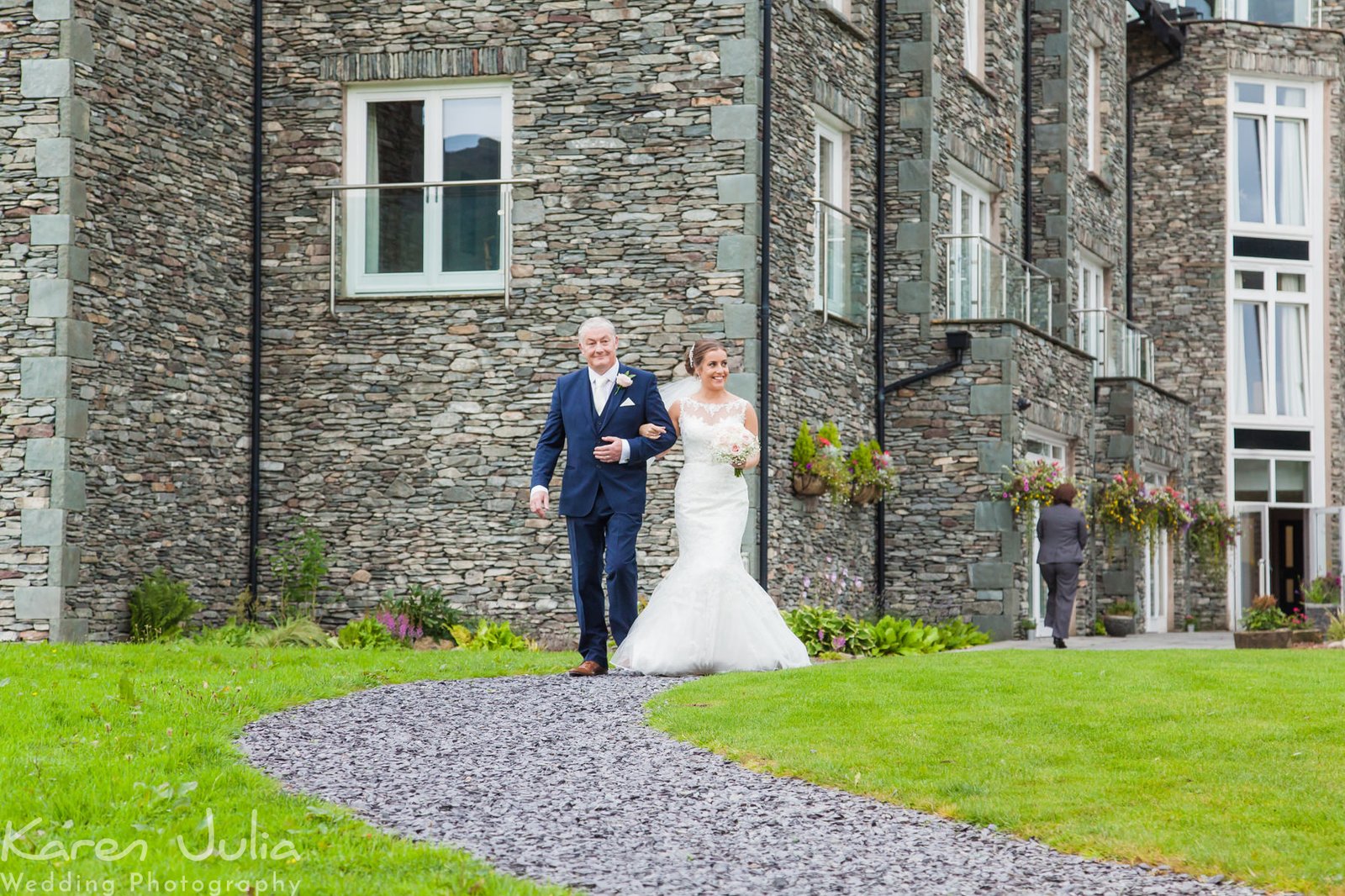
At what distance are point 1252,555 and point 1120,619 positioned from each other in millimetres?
7773

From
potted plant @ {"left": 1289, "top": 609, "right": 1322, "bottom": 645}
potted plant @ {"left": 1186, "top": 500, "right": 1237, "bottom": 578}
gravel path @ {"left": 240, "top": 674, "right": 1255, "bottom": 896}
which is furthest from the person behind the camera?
potted plant @ {"left": 1186, "top": 500, "right": 1237, "bottom": 578}

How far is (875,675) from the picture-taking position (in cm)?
1038

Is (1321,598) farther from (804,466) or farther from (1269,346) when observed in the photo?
(804,466)

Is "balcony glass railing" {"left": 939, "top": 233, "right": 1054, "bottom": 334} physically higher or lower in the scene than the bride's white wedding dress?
higher

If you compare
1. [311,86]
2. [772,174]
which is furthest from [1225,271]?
[311,86]

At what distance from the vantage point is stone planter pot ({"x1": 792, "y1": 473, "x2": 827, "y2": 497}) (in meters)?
17.0

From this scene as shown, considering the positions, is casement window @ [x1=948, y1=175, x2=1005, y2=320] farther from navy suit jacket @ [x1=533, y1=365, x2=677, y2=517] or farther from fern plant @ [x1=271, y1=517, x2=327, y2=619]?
navy suit jacket @ [x1=533, y1=365, x2=677, y2=517]

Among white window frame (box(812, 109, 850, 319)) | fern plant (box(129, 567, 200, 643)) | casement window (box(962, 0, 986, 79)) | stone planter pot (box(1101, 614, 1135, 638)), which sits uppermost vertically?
casement window (box(962, 0, 986, 79))

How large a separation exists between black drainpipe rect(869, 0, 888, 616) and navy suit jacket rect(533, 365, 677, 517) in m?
8.99

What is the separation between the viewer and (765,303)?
16.2 metres

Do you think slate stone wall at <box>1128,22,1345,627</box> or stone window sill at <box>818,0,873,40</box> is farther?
slate stone wall at <box>1128,22,1345,627</box>

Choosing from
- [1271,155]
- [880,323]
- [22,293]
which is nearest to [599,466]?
[22,293]

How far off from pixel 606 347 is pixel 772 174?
6718 millimetres

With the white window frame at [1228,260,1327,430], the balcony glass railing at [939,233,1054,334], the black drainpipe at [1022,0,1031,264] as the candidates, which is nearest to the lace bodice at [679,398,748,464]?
the balcony glass railing at [939,233,1054,334]
